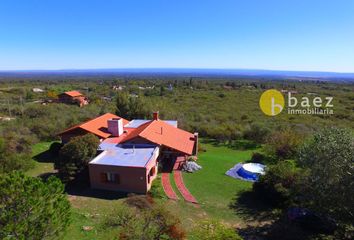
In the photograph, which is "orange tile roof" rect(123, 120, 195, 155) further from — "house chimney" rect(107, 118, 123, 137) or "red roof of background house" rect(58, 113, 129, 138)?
"red roof of background house" rect(58, 113, 129, 138)

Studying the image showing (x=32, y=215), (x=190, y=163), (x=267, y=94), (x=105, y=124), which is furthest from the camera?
(x=267, y=94)

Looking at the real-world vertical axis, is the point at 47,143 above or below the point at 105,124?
below

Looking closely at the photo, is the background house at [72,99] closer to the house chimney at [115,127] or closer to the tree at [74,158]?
the house chimney at [115,127]

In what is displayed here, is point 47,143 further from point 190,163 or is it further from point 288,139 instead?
point 288,139

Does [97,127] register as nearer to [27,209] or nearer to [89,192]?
[89,192]

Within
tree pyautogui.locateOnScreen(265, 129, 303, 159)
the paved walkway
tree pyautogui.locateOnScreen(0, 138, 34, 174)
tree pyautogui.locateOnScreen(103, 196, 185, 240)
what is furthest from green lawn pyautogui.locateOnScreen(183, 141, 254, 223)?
tree pyautogui.locateOnScreen(0, 138, 34, 174)

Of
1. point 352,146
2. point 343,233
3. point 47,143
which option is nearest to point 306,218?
point 343,233
